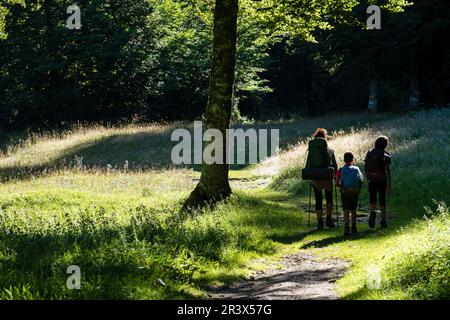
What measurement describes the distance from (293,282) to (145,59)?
1518 inches

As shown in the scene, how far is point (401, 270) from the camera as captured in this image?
775 centimetres

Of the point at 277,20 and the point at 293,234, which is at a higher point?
the point at 277,20

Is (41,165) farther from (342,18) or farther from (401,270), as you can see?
(401,270)

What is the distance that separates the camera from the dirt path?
26.5 feet

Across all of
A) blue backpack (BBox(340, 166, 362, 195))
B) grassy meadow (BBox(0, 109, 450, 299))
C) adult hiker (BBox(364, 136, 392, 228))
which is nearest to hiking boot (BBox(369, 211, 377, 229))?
adult hiker (BBox(364, 136, 392, 228))

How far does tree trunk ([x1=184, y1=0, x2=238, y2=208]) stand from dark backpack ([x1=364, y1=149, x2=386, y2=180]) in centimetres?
368

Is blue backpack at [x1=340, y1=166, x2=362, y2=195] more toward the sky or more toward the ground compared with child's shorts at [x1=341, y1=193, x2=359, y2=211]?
more toward the sky

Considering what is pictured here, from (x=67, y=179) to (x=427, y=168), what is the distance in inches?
498

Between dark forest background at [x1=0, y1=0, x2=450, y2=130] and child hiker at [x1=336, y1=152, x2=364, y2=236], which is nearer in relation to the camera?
child hiker at [x1=336, y1=152, x2=364, y2=236]

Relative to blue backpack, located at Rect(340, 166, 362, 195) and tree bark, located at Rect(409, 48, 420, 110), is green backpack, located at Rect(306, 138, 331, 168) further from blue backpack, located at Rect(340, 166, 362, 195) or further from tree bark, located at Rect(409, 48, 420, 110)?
tree bark, located at Rect(409, 48, 420, 110)

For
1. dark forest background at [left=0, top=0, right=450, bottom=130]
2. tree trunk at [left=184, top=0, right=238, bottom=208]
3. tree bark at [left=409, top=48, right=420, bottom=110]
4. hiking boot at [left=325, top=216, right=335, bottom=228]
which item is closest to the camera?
hiking boot at [left=325, top=216, right=335, bottom=228]

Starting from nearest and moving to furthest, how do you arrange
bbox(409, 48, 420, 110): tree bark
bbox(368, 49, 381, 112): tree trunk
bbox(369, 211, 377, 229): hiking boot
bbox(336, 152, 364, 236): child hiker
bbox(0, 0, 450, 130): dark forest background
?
bbox(336, 152, 364, 236): child hiker
bbox(369, 211, 377, 229): hiking boot
bbox(0, 0, 450, 130): dark forest background
bbox(409, 48, 420, 110): tree bark
bbox(368, 49, 381, 112): tree trunk

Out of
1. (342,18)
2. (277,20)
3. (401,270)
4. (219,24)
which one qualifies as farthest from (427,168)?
(401,270)

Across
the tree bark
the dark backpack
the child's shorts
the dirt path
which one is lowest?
the dirt path
